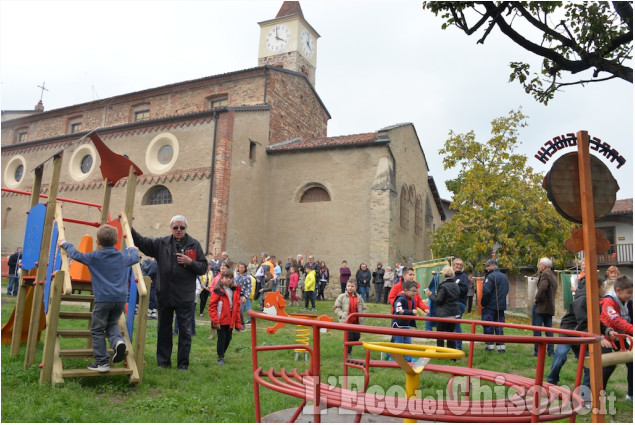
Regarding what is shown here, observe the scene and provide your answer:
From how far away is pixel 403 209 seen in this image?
83.0 feet

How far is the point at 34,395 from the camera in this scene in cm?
490

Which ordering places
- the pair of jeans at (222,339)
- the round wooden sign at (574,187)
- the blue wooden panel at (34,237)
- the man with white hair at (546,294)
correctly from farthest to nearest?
the man with white hair at (546,294)
the pair of jeans at (222,339)
the blue wooden panel at (34,237)
the round wooden sign at (574,187)

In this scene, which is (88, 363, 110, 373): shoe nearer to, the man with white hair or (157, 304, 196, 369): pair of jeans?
(157, 304, 196, 369): pair of jeans

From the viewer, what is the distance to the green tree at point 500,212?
71.3 feet

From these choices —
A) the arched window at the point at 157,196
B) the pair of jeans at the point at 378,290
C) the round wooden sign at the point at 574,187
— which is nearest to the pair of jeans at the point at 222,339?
the round wooden sign at the point at 574,187

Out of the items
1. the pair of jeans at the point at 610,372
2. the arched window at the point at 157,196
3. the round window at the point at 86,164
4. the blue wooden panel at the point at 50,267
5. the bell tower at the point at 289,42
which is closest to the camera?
the pair of jeans at the point at 610,372

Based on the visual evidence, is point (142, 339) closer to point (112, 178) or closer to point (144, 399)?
point (144, 399)

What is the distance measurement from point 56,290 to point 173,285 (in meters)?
1.47

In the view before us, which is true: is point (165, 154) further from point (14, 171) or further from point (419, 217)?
point (419, 217)

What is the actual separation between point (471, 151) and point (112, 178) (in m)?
19.7

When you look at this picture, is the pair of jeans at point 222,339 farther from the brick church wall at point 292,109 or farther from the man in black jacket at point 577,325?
the brick church wall at point 292,109

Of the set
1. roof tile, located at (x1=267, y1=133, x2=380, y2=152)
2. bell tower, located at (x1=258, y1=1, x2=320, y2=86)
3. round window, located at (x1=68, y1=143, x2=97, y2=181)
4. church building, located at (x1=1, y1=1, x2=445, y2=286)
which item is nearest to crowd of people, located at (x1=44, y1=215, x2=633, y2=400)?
church building, located at (x1=1, y1=1, x2=445, y2=286)

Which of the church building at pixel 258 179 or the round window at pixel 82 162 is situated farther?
the round window at pixel 82 162

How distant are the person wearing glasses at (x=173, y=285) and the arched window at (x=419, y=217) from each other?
22.0 metres
